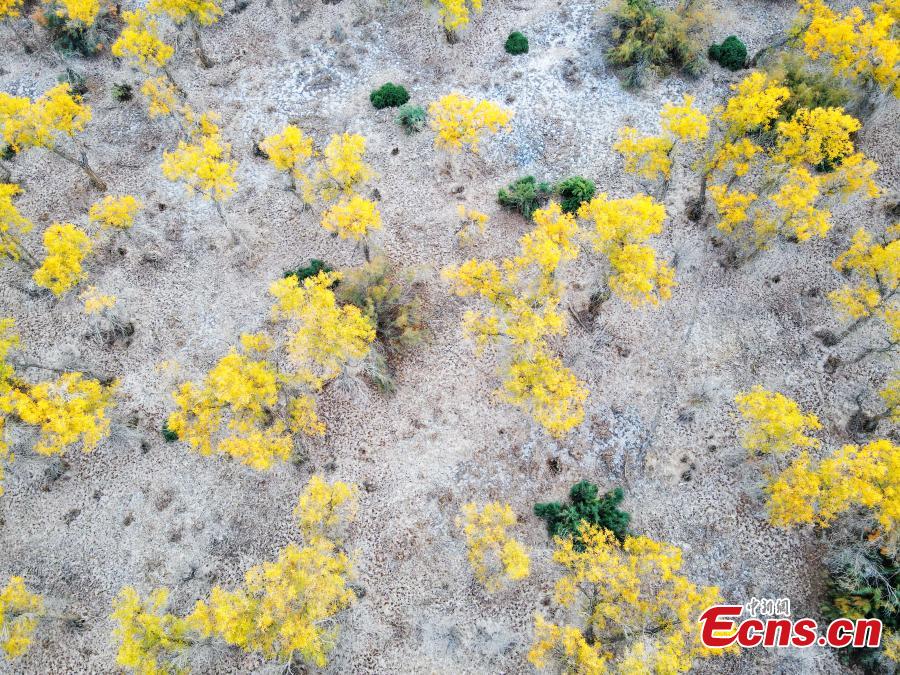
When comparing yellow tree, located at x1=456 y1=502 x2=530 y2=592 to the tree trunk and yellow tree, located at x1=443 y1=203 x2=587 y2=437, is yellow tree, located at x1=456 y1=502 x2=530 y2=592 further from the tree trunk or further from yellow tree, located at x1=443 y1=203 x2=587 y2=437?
the tree trunk

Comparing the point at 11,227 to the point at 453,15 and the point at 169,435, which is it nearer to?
the point at 169,435

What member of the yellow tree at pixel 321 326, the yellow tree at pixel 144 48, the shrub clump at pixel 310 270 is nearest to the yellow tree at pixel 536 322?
Result: the yellow tree at pixel 321 326

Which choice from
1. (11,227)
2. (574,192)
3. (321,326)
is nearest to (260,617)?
(321,326)

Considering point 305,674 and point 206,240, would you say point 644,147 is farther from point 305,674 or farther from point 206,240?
point 305,674

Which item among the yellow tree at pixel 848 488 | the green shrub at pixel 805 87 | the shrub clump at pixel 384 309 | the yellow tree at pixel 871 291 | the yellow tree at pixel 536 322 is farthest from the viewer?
the green shrub at pixel 805 87

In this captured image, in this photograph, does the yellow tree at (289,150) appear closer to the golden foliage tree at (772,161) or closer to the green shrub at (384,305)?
the green shrub at (384,305)

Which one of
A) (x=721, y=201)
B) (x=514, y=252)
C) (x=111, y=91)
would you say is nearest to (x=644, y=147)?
(x=721, y=201)

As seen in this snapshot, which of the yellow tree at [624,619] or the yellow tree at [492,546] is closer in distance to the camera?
the yellow tree at [624,619]

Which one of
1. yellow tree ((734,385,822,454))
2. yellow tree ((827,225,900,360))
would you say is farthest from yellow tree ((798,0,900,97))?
yellow tree ((734,385,822,454))
